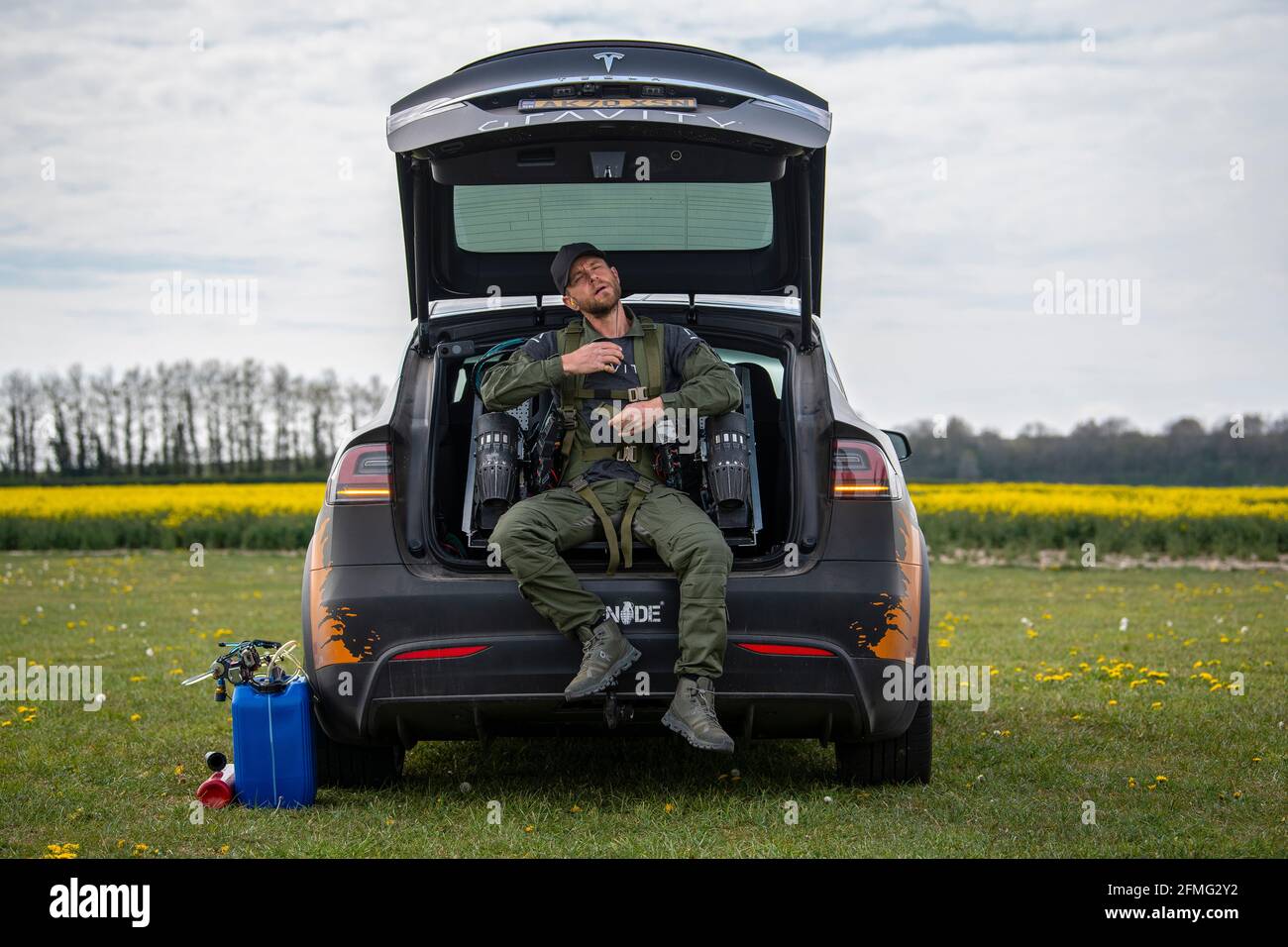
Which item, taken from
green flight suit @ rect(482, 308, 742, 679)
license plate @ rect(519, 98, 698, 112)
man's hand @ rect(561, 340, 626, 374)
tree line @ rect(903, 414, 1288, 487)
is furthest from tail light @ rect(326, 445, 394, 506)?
tree line @ rect(903, 414, 1288, 487)

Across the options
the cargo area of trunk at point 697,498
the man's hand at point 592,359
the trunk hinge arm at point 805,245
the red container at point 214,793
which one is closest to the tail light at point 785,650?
the cargo area of trunk at point 697,498

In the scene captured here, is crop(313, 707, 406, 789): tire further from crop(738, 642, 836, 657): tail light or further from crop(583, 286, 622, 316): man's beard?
crop(583, 286, 622, 316): man's beard

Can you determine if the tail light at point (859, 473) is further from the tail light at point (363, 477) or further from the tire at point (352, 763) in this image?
the tire at point (352, 763)

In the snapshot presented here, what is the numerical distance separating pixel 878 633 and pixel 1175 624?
7711 mm

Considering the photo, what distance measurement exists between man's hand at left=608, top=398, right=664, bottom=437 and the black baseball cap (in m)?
0.67

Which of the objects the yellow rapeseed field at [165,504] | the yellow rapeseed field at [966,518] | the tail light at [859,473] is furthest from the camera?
the yellow rapeseed field at [165,504]

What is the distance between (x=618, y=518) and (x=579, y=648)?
548 mm

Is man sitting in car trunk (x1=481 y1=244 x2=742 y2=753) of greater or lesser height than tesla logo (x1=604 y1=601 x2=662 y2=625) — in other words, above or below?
above

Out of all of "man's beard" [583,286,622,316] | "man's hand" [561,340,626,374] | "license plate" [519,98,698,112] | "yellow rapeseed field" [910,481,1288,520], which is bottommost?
"yellow rapeseed field" [910,481,1288,520]

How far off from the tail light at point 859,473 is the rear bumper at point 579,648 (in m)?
0.25

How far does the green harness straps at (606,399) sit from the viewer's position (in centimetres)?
473

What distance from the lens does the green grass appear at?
4.24 metres

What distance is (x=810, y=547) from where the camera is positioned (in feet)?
14.9

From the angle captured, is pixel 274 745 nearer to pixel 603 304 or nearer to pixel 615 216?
pixel 603 304
